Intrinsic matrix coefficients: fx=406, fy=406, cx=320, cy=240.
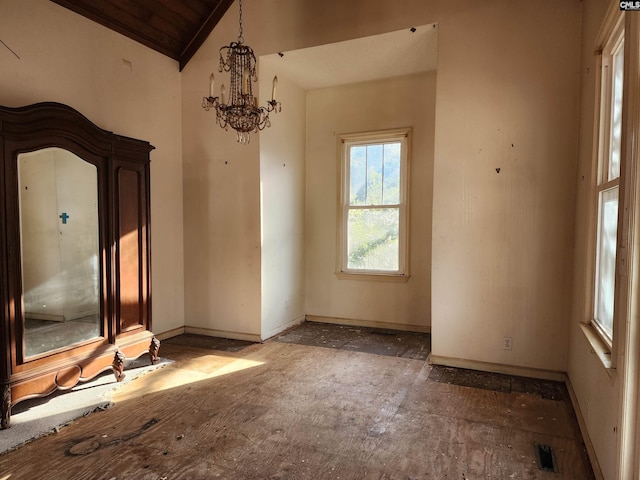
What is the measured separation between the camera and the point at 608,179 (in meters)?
2.53

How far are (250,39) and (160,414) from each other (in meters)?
3.83

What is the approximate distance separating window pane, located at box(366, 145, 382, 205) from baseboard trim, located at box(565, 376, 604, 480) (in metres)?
2.92

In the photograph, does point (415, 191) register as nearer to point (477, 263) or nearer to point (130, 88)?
point (477, 263)

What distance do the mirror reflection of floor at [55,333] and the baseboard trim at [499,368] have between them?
9.93 feet

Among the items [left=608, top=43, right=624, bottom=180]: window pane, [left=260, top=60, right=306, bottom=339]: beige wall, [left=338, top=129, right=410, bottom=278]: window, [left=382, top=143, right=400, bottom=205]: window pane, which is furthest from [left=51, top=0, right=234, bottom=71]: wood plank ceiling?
[left=608, top=43, right=624, bottom=180]: window pane

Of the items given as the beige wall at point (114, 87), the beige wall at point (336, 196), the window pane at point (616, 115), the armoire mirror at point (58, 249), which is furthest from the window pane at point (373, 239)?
the armoire mirror at point (58, 249)

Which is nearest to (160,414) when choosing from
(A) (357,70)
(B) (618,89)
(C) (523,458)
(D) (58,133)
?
(D) (58,133)

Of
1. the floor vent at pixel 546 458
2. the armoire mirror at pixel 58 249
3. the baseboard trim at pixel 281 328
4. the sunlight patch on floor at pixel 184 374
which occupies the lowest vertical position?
the sunlight patch on floor at pixel 184 374

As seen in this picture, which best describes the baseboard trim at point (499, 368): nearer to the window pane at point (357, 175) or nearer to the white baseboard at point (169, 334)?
the window pane at point (357, 175)

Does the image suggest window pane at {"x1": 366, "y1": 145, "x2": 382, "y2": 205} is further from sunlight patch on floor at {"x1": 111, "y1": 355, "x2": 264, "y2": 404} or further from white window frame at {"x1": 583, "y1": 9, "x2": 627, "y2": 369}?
white window frame at {"x1": 583, "y1": 9, "x2": 627, "y2": 369}

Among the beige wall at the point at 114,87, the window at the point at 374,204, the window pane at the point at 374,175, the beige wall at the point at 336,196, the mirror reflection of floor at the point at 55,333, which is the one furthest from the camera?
the window pane at the point at 374,175

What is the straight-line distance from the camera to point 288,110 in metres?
5.09

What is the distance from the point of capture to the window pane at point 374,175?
5.23 metres

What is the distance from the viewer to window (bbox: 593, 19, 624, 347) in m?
2.34
